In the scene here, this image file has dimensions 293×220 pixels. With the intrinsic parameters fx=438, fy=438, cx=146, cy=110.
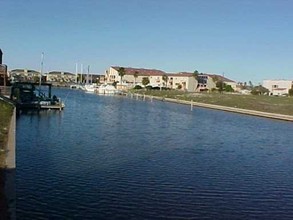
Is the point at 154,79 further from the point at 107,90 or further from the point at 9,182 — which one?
the point at 9,182

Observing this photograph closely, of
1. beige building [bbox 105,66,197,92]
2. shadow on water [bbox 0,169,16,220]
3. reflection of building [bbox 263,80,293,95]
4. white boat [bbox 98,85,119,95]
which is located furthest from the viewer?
reflection of building [bbox 263,80,293,95]

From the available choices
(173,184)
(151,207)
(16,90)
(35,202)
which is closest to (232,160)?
(173,184)

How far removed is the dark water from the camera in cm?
1358

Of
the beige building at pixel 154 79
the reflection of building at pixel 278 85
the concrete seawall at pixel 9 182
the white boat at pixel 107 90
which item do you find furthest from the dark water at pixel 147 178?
the reflection of building at pixel 278 85

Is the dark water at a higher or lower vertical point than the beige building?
lower

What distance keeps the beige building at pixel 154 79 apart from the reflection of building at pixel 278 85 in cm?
3220

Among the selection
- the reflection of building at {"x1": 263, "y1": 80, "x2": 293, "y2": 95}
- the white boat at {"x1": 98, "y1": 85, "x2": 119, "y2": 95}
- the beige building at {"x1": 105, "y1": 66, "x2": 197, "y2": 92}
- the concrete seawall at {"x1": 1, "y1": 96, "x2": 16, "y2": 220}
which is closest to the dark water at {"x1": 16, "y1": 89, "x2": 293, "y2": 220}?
the concrete seawall at {"x1": 1, "y1": 96, "x2": 16, "y2": 220}

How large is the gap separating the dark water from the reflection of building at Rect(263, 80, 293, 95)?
137 m

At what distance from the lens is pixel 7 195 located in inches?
485

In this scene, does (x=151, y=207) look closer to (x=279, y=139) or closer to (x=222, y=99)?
(x=279, y=139)

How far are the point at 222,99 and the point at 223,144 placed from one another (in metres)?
63.2

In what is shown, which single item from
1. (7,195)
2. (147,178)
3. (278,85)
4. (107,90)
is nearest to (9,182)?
(7,195)

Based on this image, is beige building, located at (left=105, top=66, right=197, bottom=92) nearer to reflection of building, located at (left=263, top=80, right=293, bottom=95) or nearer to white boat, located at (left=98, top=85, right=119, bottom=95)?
white boat, located at (left=98, top=85, right=119, bottom=95)

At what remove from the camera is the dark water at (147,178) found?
535 inches
